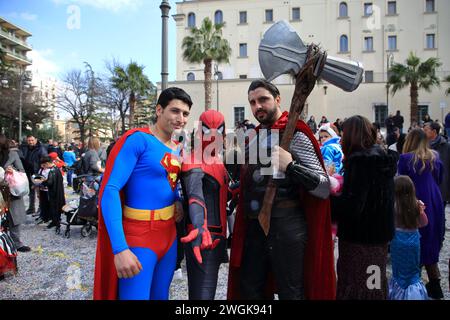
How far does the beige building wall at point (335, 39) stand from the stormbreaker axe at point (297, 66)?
28330 mm

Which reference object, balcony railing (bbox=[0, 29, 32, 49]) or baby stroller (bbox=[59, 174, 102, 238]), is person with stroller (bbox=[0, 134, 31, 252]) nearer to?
baby stroller (bbox=[59, 174, 102, 238])

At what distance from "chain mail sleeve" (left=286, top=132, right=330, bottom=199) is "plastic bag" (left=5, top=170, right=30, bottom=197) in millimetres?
4689

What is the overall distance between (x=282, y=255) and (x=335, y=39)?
129 feet

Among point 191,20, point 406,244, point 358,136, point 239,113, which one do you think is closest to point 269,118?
point 358,136

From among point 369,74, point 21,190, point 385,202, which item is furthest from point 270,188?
point 369,74

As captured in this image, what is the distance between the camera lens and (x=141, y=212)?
A: 196 cm

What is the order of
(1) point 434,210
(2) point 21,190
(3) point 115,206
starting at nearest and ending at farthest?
1. (3) point 115,206
2. (1) point 434,210
3. (2) point 21,190

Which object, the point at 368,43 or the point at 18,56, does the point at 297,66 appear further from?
the point at 18,56

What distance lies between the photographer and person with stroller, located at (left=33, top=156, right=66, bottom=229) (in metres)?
6.97

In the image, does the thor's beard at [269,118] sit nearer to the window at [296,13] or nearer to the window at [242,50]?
the window at [242,50]

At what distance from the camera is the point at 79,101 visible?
100ft
